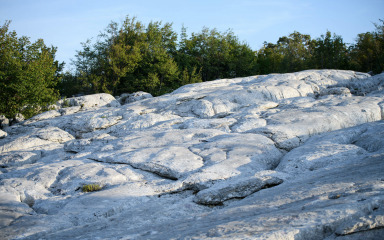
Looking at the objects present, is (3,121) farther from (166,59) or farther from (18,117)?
(166,59)

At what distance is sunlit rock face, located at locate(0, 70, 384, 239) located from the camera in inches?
177

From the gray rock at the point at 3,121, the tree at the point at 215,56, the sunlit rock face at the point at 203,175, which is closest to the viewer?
the sunlit rock face at the point at 203,175

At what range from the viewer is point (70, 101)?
31375mm

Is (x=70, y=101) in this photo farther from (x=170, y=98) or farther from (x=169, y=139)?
(x=169, y=139)

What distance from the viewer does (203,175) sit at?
32.9 feet

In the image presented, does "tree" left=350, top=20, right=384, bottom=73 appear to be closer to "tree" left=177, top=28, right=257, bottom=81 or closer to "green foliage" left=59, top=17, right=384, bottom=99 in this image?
"green foliage" left=59, top=17, right=384, bottom=99

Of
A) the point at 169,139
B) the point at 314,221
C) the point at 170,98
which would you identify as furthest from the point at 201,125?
the point at 314,221

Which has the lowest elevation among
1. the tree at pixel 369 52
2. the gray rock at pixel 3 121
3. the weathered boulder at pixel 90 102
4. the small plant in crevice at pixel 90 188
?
the small plant in crevice at pixel 90 188

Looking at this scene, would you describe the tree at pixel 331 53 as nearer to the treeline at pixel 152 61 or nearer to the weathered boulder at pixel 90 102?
the treeline at pixel 152 61

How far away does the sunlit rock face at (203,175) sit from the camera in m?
4.50

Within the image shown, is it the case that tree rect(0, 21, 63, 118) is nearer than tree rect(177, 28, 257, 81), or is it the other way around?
tree rect(0, 21, 63, 118)

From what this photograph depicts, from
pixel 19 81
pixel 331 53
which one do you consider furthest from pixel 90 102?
pixel 331 53

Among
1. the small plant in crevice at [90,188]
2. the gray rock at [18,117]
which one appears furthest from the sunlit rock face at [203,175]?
the gray rock at [18,117]

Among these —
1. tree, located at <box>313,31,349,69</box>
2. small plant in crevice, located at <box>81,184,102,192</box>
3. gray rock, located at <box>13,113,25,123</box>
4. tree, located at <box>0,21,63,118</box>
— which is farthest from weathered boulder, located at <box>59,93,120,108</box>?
tree, located at <box>313,31,349,69</box>
